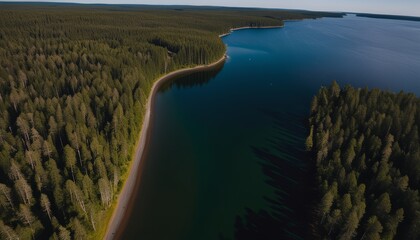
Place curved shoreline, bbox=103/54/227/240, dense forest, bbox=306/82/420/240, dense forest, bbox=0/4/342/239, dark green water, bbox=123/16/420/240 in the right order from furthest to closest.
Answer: dark green water, bbox=123/16/420/240, curved shoreline, bbox=103/54/227/240, dense forest, bbox=0/4/342/239, dense forest, bbox=306/82/420/240

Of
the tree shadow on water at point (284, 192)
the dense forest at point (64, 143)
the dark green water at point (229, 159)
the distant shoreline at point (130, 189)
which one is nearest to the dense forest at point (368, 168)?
the tree shadow on water at point (284, 192)

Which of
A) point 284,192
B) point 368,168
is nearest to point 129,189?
point 284,192

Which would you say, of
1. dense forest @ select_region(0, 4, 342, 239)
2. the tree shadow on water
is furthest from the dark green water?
dense forest @ select_region(0, 4, 342, 239)

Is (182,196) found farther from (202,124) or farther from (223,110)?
(223,110)

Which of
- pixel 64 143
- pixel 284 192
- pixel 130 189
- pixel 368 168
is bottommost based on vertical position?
pixel 130 189

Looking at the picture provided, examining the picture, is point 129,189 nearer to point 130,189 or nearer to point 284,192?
point 130,189

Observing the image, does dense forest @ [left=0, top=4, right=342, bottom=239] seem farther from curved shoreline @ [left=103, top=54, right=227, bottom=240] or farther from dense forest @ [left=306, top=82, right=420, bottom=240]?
dense forest @ [left=306, top=82, right=420, bottom=240]

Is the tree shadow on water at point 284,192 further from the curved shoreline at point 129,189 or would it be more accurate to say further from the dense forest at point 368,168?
the curved shoreline at point 129,189
